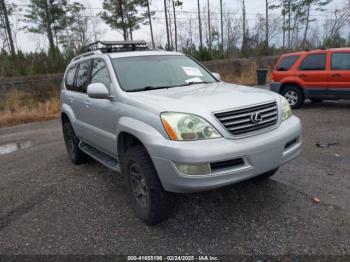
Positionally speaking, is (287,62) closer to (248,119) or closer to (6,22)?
(248,119)

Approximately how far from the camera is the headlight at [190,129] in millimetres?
2627

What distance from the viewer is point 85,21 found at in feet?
77.6

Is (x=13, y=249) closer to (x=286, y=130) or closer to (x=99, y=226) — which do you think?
(x=99, y=226)

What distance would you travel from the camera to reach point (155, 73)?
3.85m

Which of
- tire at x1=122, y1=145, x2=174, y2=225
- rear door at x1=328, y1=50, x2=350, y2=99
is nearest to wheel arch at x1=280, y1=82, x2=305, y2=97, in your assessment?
rear door at x1=328, y1=50, x2=350, y2=99

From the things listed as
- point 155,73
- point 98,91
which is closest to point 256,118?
point 155,73

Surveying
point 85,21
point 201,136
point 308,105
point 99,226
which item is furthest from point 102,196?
point 85,21

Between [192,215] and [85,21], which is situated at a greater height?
[85,21]

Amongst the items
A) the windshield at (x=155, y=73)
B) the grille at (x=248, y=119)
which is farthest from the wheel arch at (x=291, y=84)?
the grille at (x=248, y=119)

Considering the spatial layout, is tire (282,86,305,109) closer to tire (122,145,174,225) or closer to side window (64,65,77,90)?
side window (64,65,77,90)

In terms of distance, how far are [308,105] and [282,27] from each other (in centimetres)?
2289

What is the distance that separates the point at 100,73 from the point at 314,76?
6584 mm

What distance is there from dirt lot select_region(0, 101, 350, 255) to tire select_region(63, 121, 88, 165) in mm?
236

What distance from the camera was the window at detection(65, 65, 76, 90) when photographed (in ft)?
17.0
